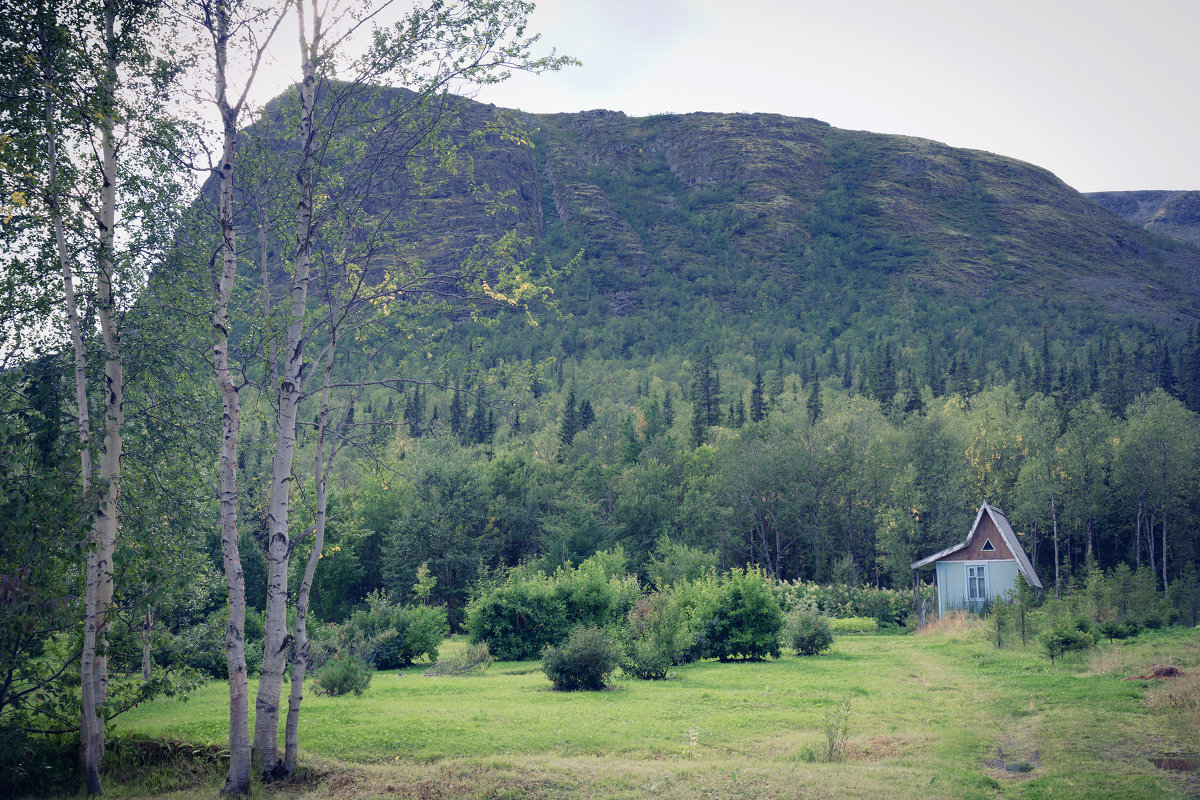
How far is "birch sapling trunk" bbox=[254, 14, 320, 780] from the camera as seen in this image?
11711 millimetres

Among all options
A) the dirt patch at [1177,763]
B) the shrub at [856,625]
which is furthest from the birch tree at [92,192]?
the shrub at [856,625]

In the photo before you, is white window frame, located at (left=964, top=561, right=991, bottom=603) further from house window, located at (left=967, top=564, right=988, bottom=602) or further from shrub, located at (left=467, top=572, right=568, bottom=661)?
shrub, located at (left=467, top=572, right=568, bottom=661)

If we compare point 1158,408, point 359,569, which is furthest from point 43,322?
point 1158,408

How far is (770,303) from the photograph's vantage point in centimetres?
19362

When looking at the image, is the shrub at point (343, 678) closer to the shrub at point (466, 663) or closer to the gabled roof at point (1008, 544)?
the shrub at point (466, 663)

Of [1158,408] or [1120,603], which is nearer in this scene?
[1120,603]

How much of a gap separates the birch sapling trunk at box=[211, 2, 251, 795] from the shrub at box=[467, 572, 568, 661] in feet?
57.3

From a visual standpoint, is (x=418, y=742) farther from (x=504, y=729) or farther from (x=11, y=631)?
(x=11, y=631)

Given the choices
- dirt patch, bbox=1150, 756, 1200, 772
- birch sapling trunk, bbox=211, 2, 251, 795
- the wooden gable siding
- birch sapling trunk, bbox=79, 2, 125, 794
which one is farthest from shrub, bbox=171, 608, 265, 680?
the wooden gable siding

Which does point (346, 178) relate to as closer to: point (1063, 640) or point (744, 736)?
point (744, 736)

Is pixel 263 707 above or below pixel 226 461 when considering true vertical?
below

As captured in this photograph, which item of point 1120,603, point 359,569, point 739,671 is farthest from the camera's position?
point 359,569

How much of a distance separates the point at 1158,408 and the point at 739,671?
205ft

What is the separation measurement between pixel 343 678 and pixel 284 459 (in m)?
10.4
